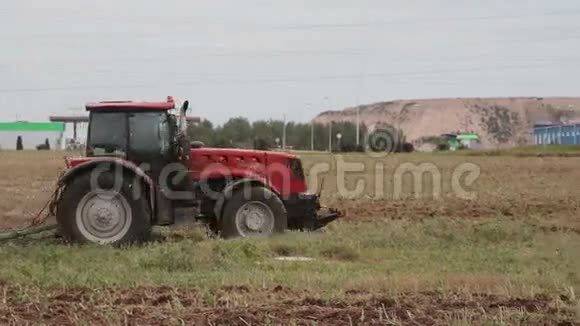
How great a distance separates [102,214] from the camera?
13617mm

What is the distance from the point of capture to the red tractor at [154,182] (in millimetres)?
13523

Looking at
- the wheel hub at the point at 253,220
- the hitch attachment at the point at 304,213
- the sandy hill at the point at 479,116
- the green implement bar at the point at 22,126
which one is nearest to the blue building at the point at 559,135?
the sandy hill at the point at 479,116

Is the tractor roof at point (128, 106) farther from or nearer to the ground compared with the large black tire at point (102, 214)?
farther from the ground

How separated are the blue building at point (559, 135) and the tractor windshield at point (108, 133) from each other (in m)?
99.6

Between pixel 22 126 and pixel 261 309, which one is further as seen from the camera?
pixel 22 126

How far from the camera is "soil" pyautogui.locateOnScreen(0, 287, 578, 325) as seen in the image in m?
7.19

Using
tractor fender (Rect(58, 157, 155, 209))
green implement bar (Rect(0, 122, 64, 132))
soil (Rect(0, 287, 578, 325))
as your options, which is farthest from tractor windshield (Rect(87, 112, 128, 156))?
green implement bar (Rect(0, 122, 64, 132))

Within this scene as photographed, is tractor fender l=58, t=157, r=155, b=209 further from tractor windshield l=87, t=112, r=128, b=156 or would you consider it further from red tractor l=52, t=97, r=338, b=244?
tractor windshield l=87, t=112, r=128, b=156

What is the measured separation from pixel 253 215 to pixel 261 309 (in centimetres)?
680

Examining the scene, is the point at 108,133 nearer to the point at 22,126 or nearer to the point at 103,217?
the point at 103,217

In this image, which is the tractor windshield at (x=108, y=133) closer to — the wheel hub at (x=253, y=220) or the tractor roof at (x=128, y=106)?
the tractor roof at (x=128, y=106)

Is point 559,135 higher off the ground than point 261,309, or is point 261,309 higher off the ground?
point 559,135

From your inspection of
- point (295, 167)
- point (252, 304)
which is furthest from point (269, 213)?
point (252, 304)

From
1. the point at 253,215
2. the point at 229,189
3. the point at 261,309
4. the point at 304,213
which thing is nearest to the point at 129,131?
the point at 229,189
